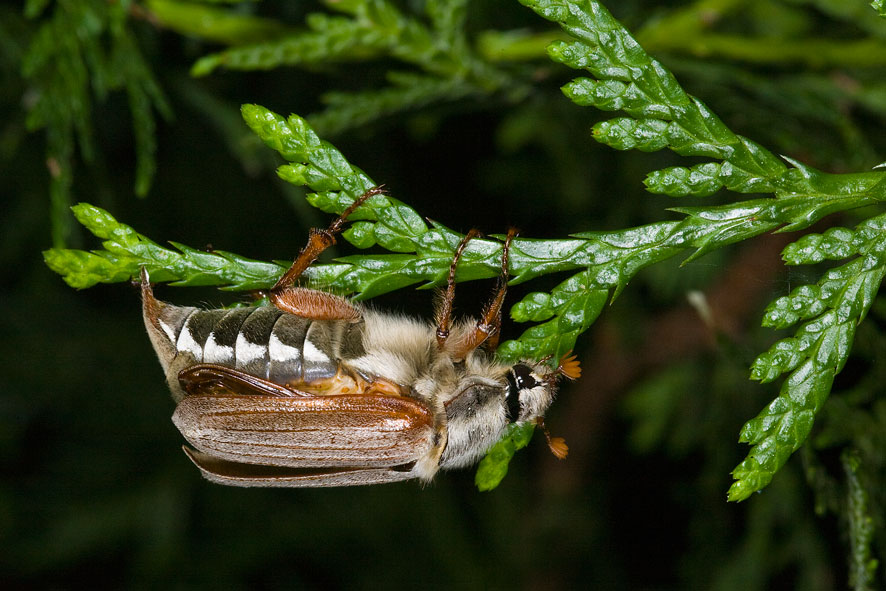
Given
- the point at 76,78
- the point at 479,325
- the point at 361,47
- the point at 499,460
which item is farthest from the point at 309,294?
the point at 76,78

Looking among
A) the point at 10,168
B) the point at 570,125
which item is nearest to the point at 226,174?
the point at 10,168

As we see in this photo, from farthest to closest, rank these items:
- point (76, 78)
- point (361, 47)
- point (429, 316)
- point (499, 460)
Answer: point (429, 316), point (361, 47), point (76, 78), point (499, 460)

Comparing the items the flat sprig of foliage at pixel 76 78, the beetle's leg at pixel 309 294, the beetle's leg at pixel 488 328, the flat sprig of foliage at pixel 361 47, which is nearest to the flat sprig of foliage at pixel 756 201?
the beetle's leg at pixel 488 328

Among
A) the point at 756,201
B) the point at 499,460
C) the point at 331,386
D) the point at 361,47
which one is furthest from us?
the point at 361,47

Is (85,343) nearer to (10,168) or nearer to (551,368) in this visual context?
(10,168)

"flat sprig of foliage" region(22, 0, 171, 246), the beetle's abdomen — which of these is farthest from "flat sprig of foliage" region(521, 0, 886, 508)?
"flat sprig of foliage" region(22, 0, 171, 246)

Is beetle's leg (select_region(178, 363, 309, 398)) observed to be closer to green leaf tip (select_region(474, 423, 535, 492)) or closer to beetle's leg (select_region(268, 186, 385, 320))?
beetle's leg (select_region(268, 186, 385, 320))

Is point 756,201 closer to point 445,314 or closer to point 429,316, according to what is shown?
point 445,314

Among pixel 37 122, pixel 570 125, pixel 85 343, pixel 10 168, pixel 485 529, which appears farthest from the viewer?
pixel 485 529
